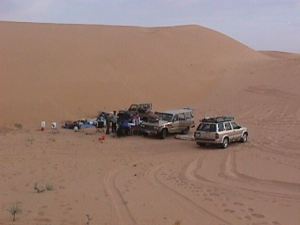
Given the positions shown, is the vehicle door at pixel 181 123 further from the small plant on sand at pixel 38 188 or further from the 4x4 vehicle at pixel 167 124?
the small plant on sand at pixel 38 188

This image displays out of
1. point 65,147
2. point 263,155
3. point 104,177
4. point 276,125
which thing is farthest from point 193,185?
point 276,125

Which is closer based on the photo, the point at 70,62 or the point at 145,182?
the point at 145,182

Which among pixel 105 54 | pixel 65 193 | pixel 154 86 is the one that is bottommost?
pixel 65 193

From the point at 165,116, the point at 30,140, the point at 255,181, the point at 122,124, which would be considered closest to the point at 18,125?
the point at 30,140

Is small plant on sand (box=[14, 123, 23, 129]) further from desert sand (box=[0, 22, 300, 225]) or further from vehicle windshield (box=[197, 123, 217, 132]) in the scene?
vehicle windshield (box=[197, 123, 217, 132])

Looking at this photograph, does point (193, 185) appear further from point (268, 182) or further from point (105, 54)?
point (105, 54)

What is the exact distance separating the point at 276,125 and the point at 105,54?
78.4ft

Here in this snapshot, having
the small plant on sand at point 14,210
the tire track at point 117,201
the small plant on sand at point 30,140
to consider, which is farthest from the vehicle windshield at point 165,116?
the small plant on sand at point 14,210

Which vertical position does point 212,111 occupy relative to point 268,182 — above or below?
above

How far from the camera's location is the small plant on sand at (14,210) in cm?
1152

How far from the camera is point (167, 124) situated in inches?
1077

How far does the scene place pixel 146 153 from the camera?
2280 centimetres

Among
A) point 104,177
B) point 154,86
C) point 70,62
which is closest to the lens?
point 104,177

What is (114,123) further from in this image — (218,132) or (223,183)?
(223,183)
